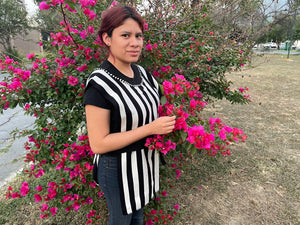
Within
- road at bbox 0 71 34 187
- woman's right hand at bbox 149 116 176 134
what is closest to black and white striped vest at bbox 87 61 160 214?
woman's right hand at bbox 149 116 176 134

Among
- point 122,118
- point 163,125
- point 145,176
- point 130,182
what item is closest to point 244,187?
point 145,176

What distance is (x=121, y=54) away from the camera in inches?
45.7

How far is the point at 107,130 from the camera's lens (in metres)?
1.06

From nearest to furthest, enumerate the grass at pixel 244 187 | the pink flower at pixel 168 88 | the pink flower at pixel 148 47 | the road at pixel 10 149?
the pink flower at pixel 168 88 → the pink flower at pixel 148 47 → the grass at pixel 244 187 → the road at pixel 10 149

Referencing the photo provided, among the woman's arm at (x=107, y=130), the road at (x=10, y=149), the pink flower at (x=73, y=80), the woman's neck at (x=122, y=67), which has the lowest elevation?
the road at (x=10, y=149)

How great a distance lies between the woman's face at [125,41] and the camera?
3.67 ft

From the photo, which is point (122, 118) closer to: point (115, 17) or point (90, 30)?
point (115, 17)

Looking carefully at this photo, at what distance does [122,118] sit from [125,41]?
423 millimetres

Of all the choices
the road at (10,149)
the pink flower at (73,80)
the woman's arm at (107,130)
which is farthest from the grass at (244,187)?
the woman's arm at (107,130)

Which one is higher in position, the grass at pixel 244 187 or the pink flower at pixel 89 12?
the pink flower at pixel 89 12

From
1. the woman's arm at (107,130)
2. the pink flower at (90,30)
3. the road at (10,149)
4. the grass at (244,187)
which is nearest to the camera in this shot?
the woman's arm at (107,130)

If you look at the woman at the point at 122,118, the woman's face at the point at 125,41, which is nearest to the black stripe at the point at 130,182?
the woman at the point at 122,118

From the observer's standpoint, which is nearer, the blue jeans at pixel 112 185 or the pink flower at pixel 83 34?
the blue jeans at pixel 112 185

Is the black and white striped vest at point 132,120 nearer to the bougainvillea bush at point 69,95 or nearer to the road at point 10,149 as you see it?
the bougainvillea bush at point 69,95
